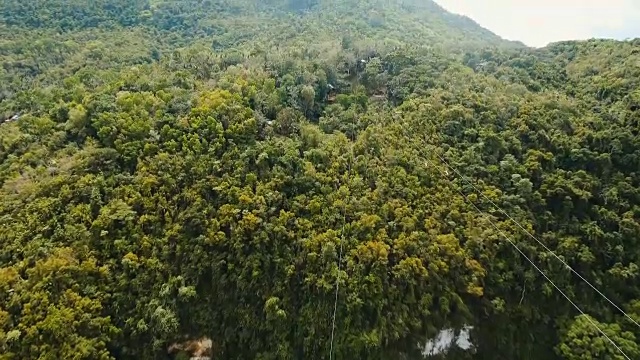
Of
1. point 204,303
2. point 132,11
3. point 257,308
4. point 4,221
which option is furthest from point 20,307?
point 132,11

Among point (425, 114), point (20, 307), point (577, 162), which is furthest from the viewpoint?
point (425, 114)

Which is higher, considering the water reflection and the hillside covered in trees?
the hillside covered in trees

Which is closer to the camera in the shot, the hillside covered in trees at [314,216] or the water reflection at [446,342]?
the hillside covered in trees at [314,216]

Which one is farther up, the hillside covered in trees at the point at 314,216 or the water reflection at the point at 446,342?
the hillside covered in trees at the point at 314,216

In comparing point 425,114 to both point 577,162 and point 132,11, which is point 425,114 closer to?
point 577,162

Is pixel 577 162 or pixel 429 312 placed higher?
pixel 577 162

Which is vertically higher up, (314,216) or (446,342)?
(314,216)

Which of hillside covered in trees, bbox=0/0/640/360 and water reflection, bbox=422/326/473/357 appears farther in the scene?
water reflection, bbox=422/326/473/357

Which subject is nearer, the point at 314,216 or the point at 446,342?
the point at 446,342
